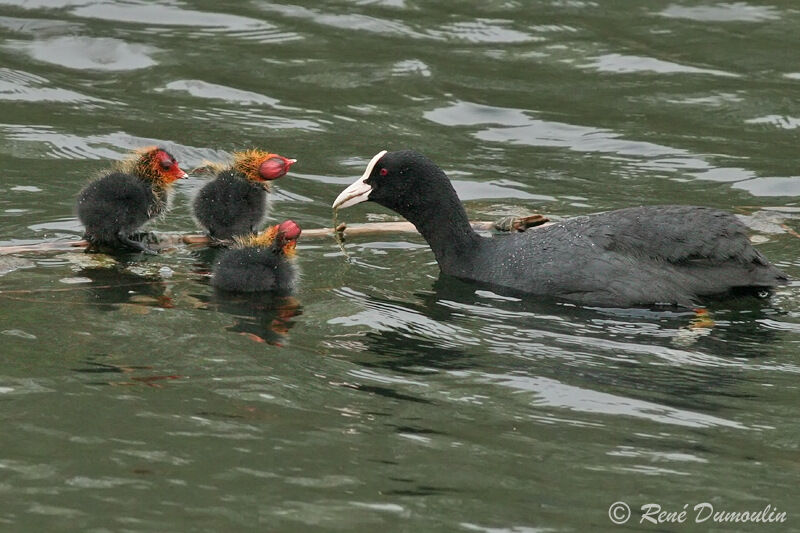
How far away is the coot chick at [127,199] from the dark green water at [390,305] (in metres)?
0.18

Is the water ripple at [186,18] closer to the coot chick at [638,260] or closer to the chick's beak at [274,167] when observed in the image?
the chick's beak at [274,167]

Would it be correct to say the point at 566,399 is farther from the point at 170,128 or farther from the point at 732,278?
the point at 170,128

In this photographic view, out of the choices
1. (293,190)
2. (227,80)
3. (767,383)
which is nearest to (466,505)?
(767,383)

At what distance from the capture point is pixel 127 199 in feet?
23.7

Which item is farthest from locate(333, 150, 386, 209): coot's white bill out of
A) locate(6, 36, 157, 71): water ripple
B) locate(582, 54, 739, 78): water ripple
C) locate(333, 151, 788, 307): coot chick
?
locate(582, 54, 739, 78): water ripple

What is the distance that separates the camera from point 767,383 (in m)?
5.36

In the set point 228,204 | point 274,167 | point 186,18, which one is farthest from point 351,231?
point 186,18

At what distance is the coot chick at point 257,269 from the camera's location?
21.6ft

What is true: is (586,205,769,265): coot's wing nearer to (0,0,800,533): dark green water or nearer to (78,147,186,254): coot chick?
(0,0,800,533): dark green water

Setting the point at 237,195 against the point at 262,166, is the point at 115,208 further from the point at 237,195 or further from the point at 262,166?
the point at 262,166

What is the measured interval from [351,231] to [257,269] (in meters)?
1.20

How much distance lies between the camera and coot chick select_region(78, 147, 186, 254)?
7160 millimetres

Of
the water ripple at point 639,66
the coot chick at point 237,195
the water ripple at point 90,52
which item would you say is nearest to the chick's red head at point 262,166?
the coot chick at point 237,195

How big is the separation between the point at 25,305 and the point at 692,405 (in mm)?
2896
